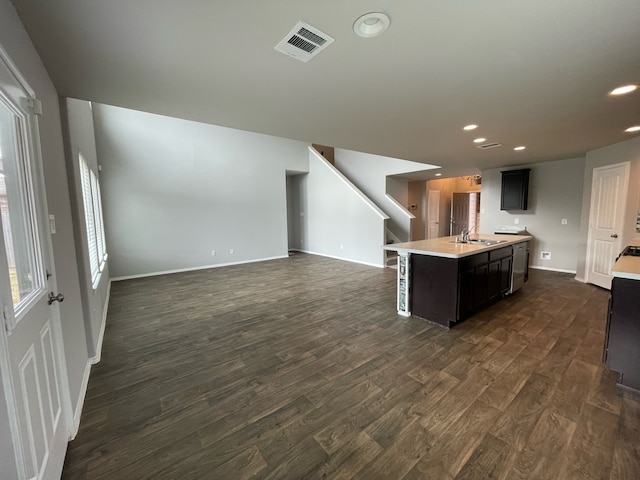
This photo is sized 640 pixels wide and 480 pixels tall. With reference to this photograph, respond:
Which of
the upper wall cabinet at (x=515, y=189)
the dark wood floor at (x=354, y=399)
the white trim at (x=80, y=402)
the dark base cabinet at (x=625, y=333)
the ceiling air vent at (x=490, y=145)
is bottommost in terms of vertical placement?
the dark wood floor at (x=354, y=399)

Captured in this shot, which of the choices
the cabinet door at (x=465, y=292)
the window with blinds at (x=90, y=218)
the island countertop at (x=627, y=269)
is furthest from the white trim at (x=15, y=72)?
the island countertop at (x=627, y=269)

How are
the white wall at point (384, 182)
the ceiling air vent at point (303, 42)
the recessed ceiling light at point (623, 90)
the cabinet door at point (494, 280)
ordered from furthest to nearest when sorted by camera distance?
the white wall at point (384, 182) < the cabinet door at point (494, 280) < the recessed ceiling light at point (623, 90) < the ceiling air vent at point (303, 42)

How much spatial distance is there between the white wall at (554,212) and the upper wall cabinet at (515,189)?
0.84ft

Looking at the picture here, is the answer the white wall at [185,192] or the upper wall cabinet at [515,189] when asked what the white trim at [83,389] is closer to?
the white wall at [185,192]

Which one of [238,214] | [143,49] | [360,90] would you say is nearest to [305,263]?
[238,214]

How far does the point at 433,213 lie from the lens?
31.0 feet

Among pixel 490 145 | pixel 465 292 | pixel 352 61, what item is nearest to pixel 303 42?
pixel 352 61

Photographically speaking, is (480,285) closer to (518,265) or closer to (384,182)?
(518,265)

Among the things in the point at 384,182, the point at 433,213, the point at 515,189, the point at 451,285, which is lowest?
the point at 451,285

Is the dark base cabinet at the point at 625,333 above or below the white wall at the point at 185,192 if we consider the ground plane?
below

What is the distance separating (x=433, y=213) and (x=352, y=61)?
859 centimetres

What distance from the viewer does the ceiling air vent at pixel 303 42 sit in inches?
58.2

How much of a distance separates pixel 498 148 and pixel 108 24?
16.5 ft

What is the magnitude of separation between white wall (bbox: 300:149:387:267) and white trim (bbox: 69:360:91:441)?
5453mm
